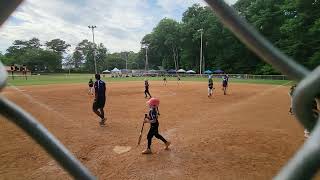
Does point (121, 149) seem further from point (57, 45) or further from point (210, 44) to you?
point (57, 45)

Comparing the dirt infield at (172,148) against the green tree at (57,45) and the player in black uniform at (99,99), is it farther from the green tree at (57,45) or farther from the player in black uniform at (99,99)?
the green tree at (57,45)

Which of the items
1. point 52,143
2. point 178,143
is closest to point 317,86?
point 52,143

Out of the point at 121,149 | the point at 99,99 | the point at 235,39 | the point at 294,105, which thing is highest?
the point at 235,39

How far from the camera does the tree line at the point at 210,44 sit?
46812 mm

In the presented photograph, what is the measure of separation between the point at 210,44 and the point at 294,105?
3406 inches

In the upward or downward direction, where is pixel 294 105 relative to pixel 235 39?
downward

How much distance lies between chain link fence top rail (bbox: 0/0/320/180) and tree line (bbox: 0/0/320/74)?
2329 centimetres

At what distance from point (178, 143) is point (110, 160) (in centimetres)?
231

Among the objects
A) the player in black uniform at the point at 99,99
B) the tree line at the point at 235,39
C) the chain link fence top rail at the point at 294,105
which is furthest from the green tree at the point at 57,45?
the chain link fence top rail at the point at 294,105

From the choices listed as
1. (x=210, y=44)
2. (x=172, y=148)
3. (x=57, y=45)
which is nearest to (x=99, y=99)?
(x=172, y=148)

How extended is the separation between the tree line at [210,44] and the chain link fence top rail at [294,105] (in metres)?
23.3

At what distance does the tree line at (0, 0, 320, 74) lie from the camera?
154 ft

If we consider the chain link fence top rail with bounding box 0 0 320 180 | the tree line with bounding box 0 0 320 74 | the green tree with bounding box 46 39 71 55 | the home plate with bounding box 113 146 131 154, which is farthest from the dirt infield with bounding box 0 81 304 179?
the green tree with bounding box 46 39 71 55

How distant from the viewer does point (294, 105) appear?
89 centimetres
